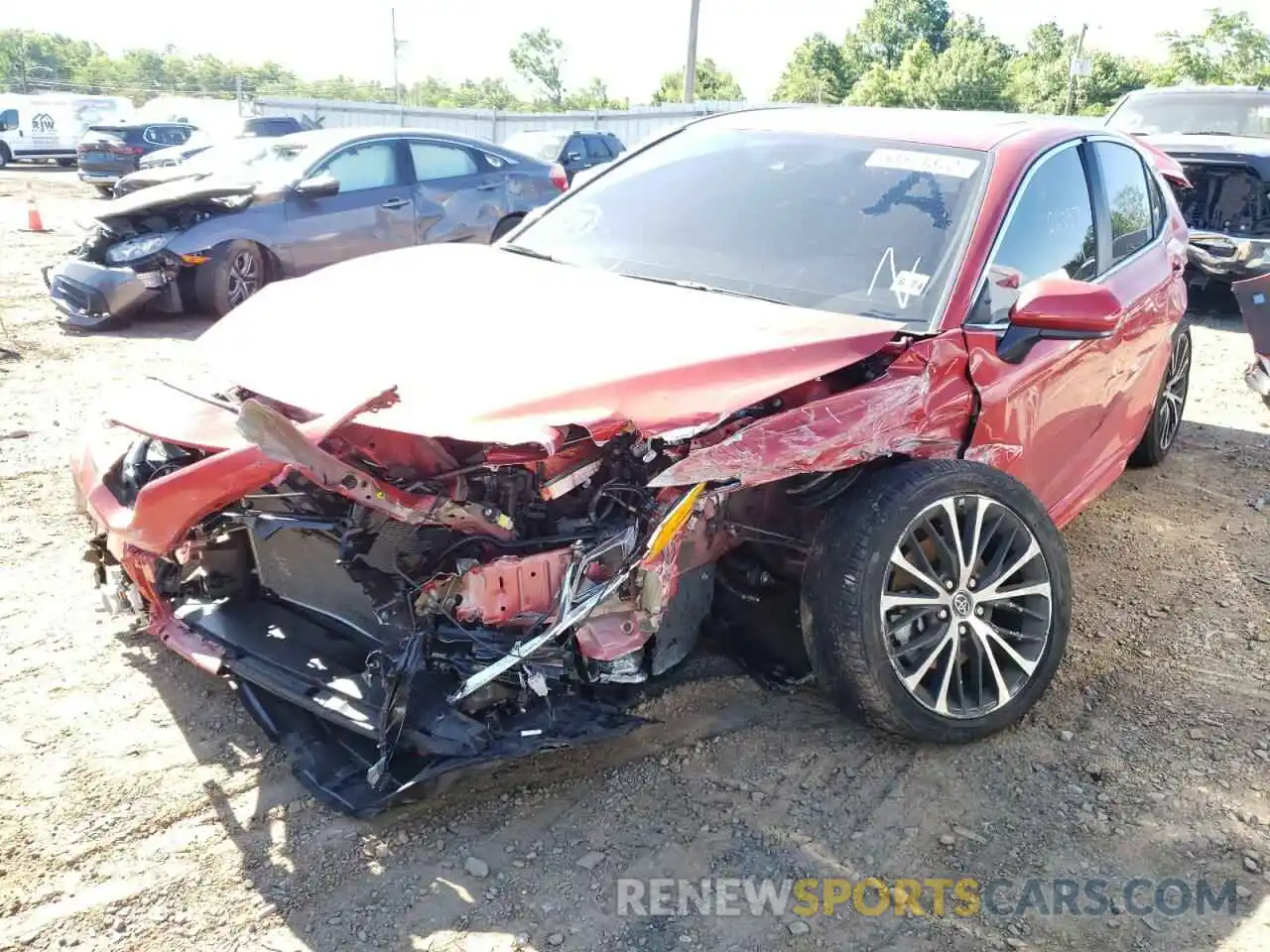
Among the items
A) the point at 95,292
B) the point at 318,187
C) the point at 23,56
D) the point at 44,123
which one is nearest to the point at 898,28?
the point at 23,56

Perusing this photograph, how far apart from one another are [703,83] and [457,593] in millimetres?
60075

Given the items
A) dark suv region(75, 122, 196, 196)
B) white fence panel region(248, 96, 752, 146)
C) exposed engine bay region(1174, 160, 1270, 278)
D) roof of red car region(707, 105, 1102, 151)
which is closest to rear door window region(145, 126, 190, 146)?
dark suv region(75, 122, 196, 196)

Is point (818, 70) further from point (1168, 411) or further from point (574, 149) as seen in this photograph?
point (1168, 411)

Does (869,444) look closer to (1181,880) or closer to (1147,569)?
(1181,880)

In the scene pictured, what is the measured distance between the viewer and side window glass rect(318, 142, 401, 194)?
8719 mm

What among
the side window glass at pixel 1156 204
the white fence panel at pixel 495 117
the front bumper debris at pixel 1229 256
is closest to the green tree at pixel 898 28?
the white fence panel at pixel 495 117

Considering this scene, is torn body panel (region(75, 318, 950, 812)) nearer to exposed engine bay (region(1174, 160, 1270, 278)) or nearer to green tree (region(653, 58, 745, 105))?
exposed engine bay (region(1174, 160, 1270, 278))

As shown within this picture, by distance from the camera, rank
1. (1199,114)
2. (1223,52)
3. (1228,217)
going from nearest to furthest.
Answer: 1. (1228,217)
2. (1199,114)
3. (1223,52)

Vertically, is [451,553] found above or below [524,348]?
below

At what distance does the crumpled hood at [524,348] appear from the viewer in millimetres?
2469

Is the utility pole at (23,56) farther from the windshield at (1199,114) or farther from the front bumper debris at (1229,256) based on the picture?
the front bumper debris at (1229,256)

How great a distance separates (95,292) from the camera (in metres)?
7.73

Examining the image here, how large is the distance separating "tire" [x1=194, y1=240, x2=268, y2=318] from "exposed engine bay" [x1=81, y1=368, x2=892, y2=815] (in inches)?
219

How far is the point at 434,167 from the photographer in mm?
9211
